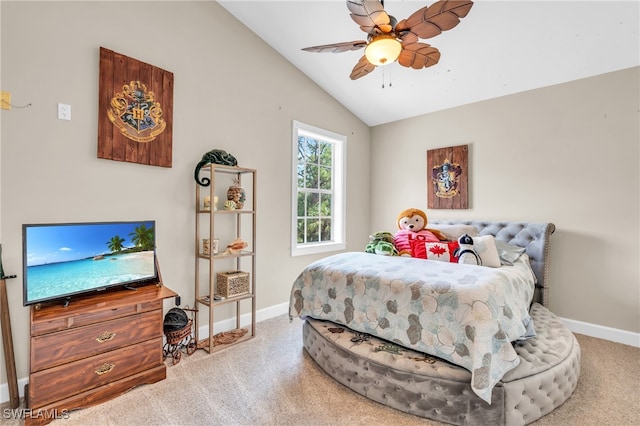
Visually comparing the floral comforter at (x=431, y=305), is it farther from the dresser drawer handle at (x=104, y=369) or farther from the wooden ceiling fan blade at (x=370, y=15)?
the wooden ceiling fan blade at (x=370, y=15)

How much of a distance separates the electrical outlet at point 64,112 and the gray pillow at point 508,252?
3.65 metres

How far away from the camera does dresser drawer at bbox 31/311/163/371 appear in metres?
1.71

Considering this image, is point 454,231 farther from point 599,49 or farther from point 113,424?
point 113,424

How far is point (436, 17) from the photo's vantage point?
179cm

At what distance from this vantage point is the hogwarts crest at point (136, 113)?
234cm

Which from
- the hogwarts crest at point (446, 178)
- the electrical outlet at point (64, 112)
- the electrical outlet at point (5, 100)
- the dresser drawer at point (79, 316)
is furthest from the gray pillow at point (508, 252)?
the electrical outlet at point (5, 100)

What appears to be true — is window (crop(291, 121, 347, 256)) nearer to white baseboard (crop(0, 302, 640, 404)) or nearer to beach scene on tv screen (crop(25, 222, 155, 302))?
white baseboard (crop(0, 302, 640, 404))

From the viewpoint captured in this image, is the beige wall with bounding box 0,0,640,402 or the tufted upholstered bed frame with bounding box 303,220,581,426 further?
the beige wall with bounding box 0,0,640,402

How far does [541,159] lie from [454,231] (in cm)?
121

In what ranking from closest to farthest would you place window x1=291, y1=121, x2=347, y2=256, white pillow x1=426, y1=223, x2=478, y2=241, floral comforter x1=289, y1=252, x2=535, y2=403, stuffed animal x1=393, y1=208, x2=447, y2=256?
floral comforter x1=289, y1=252, x2=535, y2=403 → stuffed animal x1=393, y1=208, x2=447, y2=256 → white pillow x1=426, y1=223, x2=478, y2=241 → window x1=291, y1=121, x2=347, y2=256

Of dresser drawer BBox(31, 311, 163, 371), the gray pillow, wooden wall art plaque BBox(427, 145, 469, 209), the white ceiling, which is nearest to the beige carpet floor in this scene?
dresser drawer BBox(31, 311, 163, 371)

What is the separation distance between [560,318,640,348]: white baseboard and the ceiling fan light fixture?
3.18m

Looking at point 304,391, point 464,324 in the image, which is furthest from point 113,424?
point 464,324

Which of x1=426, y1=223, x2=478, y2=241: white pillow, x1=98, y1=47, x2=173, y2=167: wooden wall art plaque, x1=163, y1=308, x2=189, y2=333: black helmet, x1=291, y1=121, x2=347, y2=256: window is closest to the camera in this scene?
x1=98, y1=47, x2=173, y2=167: wooden wall art plaque
